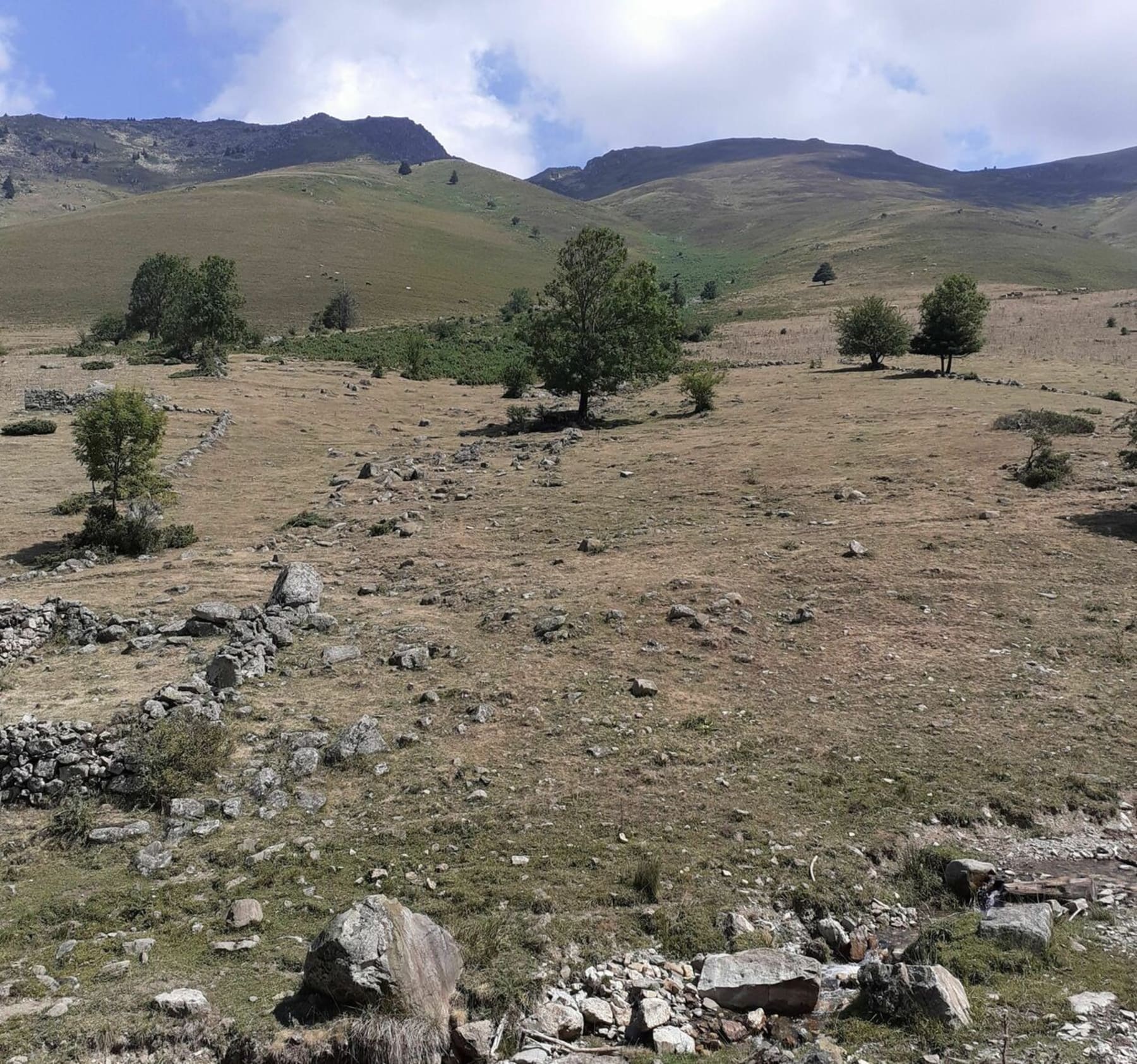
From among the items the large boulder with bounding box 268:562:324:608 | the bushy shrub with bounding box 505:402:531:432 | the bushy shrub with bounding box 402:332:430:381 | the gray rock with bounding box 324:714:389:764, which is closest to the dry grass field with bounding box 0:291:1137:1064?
the gray rock with bounding box 324:714:389:764

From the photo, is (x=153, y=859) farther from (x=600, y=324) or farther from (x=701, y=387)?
(x=600, y=324)

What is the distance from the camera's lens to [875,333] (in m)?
44.8

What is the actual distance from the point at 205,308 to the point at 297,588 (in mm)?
44732

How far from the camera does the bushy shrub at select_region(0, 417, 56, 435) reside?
2969 cm

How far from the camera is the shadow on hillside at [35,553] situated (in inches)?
687

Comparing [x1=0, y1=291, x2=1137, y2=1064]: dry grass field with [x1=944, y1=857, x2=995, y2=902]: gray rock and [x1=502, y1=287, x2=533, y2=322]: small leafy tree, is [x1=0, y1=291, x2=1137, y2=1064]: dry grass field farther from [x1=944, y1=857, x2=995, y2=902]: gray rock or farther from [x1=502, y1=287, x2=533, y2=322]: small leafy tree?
[x1=502, y1=287, x2=533, y2=322]: small leafy tree

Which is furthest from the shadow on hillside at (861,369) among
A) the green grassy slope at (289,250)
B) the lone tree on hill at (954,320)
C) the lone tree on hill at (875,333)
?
the green grassy slope at (289,250)

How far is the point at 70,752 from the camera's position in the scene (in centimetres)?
874

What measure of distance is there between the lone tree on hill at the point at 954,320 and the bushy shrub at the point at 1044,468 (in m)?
22.3

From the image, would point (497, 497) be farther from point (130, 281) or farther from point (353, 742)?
point (130, 281)

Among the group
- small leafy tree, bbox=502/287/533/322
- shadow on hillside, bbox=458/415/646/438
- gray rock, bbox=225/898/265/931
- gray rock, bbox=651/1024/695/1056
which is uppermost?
small leafy tree, bbox=502/287/533/322

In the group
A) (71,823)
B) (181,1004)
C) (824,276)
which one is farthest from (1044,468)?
(824,276)

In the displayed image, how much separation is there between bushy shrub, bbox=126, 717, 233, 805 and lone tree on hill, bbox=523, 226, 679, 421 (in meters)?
26.7

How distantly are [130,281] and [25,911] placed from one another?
98176mm
